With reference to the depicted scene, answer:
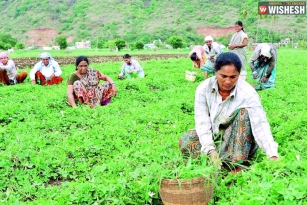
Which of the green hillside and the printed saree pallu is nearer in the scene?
the printed saree pallu

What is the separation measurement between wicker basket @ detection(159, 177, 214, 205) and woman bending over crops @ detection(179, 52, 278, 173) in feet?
1.77

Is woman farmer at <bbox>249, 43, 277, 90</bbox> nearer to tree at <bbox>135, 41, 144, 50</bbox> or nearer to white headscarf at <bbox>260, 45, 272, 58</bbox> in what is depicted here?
white headscarf at <bbox>260, 45, 272, 58</bbox>

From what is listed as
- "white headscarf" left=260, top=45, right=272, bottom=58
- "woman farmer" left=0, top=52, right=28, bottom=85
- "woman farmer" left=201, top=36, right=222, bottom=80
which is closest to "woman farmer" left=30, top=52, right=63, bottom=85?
"woman farmer" left=0, top=52, right=28, bottom=85

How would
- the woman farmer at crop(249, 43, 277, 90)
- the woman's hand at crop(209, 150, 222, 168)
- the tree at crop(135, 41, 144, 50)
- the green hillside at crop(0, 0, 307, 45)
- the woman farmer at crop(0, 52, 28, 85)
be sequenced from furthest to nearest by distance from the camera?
the green hillside at crop(0, 0, 307, 45) → the tree at crop(135, 41, 144, 50) → the woman farmer at crop(0, 52, 28, 85) → the woman farmer at crop(249, 43, 277, 90) → the woman's hand at crop(209, 150, 222, 168)

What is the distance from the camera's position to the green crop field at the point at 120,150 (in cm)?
315

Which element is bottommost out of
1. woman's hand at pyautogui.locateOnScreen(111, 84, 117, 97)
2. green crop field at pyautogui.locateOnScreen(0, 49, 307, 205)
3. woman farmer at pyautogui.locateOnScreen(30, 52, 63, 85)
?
green crop field at pyautogui.locateOnScreen(0, 49, 307, 205)

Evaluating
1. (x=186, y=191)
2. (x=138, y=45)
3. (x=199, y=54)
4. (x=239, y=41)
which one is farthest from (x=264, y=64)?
(x=138, y=45)

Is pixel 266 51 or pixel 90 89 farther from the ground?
pixel 266 51

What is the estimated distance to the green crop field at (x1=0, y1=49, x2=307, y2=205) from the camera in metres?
3.15

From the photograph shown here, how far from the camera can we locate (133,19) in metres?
77.8

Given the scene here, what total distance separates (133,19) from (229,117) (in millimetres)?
76240

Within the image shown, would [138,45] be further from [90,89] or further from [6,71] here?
[90,89]

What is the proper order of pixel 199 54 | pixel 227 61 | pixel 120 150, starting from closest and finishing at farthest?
pixel 227 61 → pixel 120 150 → pixel 199 54

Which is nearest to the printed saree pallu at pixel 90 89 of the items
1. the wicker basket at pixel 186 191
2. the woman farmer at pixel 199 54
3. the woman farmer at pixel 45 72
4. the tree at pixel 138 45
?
the woman farmer at pixel 45 72
